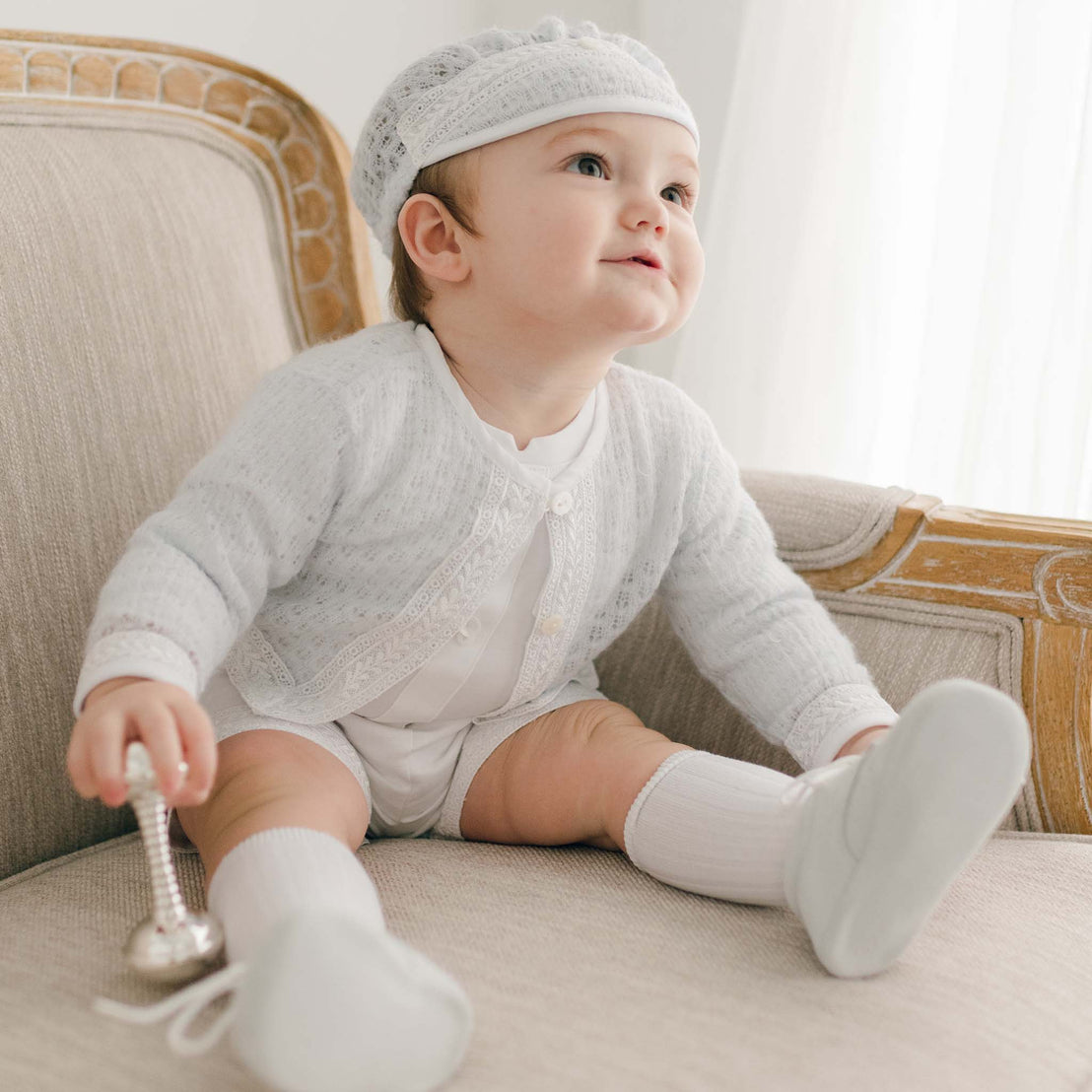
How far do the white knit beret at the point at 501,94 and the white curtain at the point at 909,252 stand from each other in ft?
2.56

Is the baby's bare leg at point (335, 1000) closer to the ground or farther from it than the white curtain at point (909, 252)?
closer to the ground

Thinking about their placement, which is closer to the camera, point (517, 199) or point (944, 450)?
point (517, 199)

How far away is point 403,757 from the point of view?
875mm

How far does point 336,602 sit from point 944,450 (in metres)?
1.00

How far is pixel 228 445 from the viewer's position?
0.79 meters

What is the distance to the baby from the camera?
69 cm

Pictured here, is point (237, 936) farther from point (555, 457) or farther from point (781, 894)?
point (555, 457)

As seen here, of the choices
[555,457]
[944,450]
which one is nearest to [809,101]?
[944,450]

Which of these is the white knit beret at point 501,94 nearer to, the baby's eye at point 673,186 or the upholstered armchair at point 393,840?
the baby's eye at point 673,186

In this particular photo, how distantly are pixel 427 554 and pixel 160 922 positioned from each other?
321 millimetres

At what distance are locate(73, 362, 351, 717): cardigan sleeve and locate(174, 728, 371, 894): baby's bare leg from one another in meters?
0.08

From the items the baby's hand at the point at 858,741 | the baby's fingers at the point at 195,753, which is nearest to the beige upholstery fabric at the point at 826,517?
the baby's hand at the point at 858,741

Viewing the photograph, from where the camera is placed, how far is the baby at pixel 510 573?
0.69 m

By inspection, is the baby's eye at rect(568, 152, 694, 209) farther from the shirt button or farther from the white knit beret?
the shirt button
